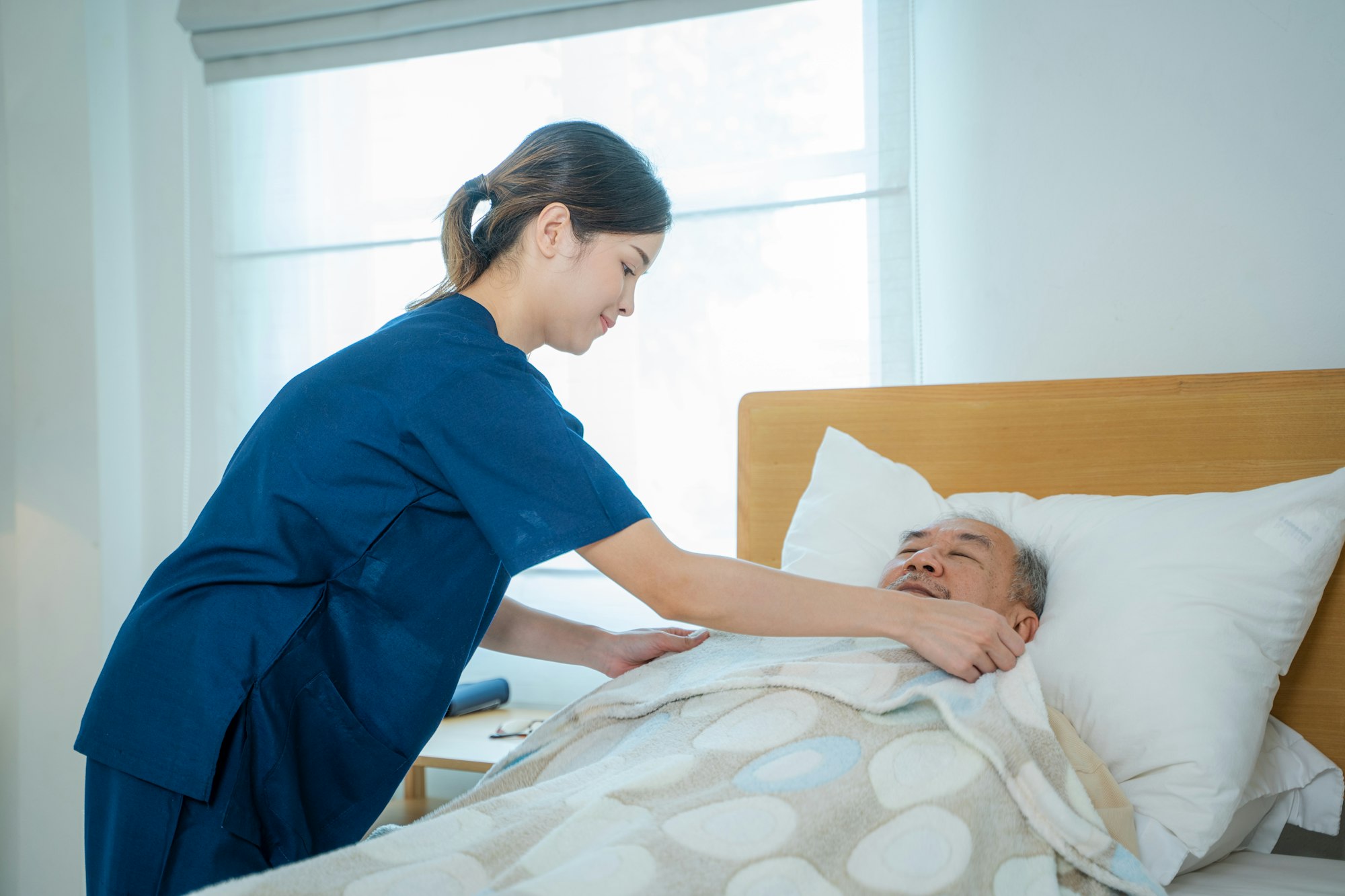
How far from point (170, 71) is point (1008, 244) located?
212cm

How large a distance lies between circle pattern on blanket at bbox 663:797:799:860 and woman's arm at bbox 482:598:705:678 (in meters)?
0.46

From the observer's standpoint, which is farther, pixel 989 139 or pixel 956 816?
pixel 989 139

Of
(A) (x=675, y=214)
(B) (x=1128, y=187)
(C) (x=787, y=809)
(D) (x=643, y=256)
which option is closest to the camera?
(C) (x=787, y=809)

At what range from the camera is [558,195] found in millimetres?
1064

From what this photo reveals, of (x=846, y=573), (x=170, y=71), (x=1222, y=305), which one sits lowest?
(x=846, y=573)

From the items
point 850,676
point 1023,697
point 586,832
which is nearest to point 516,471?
point 586,832

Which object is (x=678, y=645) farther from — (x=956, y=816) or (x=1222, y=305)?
(x=1222, y=305)

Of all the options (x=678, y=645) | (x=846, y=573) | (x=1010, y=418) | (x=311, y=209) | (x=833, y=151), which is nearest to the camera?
(x=678, y=645)

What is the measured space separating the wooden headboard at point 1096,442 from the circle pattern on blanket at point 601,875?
38.9 inches

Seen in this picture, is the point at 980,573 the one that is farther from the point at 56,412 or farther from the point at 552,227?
the point at 56,412

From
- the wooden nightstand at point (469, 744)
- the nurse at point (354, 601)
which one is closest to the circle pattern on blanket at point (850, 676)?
the nurse at point (354, 601)

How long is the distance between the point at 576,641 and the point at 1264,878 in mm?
895

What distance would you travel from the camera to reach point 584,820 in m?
0.81

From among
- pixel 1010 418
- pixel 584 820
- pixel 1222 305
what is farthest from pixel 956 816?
pixel 1222 305
